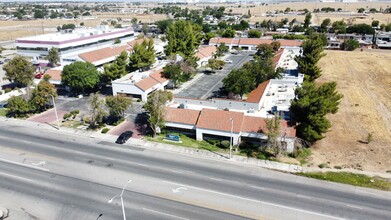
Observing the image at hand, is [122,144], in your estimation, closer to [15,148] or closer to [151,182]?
[151,182]

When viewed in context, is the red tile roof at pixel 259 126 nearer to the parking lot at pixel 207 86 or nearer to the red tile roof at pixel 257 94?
the red tile roof at pixel 257 94

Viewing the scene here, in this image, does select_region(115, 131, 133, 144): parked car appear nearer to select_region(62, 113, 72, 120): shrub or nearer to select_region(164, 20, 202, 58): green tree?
select_region(62, 113, 72, 120): shrub

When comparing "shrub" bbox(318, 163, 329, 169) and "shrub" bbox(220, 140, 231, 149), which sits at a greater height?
"shrub" bbox(220, 140, 231, 149)

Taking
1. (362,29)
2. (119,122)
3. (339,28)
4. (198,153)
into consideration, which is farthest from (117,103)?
(339,28)

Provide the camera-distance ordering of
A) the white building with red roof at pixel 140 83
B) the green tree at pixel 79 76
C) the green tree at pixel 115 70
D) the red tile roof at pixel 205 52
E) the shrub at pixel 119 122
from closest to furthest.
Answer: the shrub at pixel 119 122 → the white building with red roof at pixel 140 83 → the green tree at pixel 79 76 → the green tree at pixel 115 70 → the red tile roof at pixel 205 52

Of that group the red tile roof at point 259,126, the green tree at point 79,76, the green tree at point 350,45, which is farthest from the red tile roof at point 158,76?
the green tree at point 350,45

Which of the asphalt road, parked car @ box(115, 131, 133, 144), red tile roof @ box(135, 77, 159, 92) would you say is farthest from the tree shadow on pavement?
red tile roof @ box(135, 77, 159, 92)

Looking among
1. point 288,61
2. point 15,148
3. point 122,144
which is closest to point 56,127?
point 15,148
